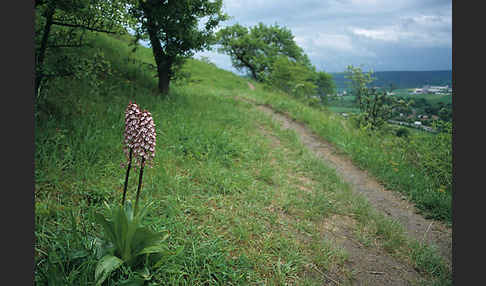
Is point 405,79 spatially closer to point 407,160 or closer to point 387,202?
point 407,160

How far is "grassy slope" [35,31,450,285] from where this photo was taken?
120 inches

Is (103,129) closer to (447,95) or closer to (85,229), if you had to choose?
(85,229)

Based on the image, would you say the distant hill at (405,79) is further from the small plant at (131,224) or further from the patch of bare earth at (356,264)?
the small plant at (131,224)

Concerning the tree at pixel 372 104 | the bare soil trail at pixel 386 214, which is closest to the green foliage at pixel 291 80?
the tree at pixel 372 104

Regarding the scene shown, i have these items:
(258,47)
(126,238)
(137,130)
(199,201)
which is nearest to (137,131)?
(137,130)

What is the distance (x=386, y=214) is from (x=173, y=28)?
305 inches

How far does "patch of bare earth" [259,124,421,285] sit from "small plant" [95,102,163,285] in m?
1.97

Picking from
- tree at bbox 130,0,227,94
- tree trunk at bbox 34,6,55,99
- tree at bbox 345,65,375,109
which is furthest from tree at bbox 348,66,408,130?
tree trunk at bbox 34,6,55,99

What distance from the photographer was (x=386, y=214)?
524 centimetres

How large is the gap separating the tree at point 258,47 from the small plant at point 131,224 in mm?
22888

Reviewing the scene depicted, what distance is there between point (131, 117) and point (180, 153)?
3326mm

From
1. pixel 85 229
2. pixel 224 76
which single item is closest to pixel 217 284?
pixel 85 229

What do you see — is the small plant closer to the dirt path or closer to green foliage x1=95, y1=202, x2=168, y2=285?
green foliage x1=95, y1=202, x2=168, y2=285

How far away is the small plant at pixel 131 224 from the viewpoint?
256cm
